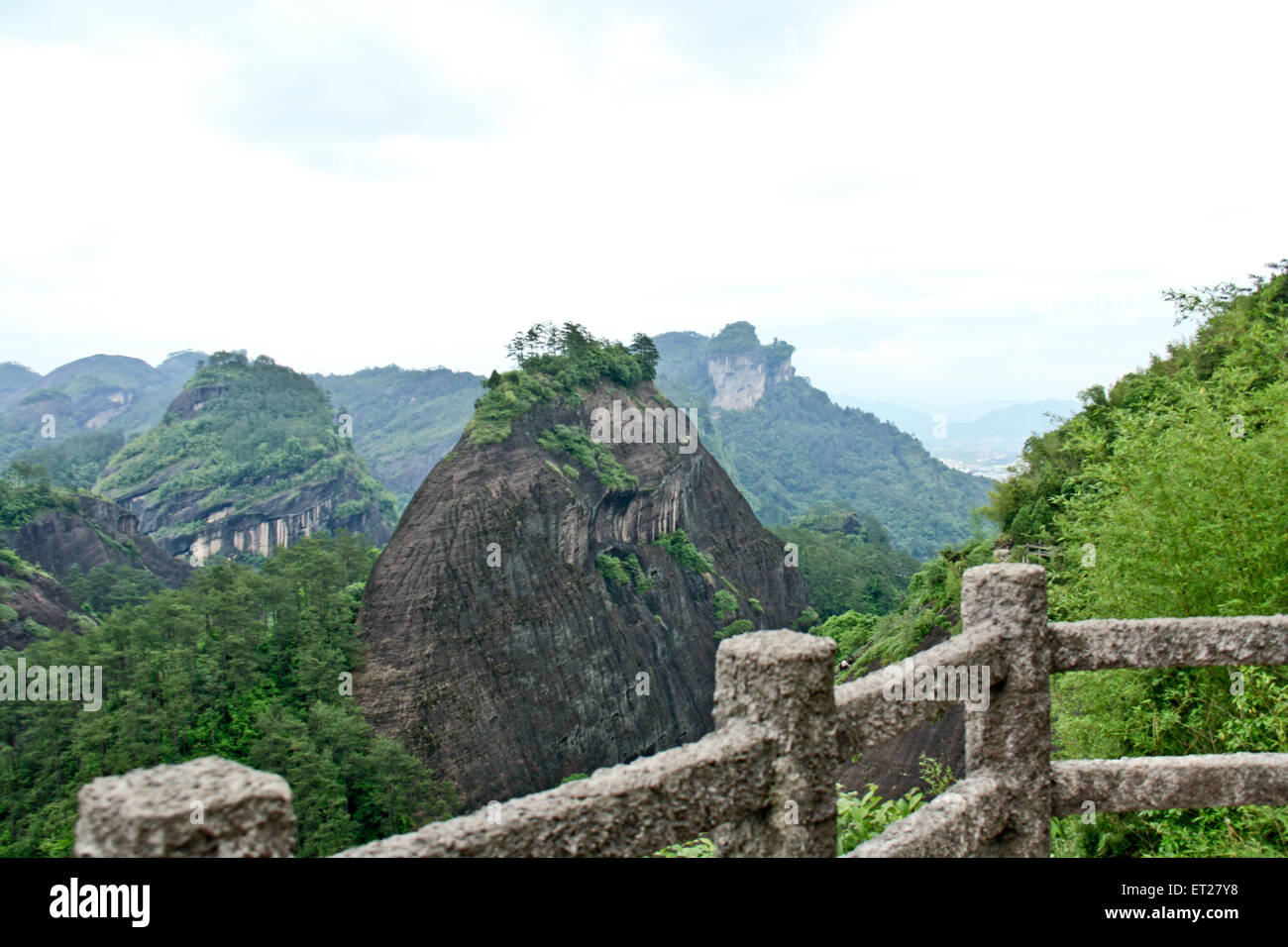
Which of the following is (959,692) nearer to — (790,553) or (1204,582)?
(1204,582)

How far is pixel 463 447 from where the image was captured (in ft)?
124

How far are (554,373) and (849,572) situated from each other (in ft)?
112

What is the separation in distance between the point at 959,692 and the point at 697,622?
42911 mm

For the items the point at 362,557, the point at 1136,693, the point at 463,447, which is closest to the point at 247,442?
the point at 362,557

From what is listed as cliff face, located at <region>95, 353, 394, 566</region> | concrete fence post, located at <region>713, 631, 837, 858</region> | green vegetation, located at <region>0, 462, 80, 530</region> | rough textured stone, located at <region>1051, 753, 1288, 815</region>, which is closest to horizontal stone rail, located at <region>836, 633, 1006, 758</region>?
concrete fence post, located at <region>713, 631, 837, 858</region>

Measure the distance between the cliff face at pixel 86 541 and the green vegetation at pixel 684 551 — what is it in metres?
43.2

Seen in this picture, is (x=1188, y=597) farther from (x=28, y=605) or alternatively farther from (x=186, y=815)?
(x=28, y=605)

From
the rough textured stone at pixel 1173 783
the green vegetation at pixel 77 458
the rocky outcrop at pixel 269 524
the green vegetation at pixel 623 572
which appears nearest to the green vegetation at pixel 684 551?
the green vegetation at pixel 623 572

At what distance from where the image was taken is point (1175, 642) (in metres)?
3.88

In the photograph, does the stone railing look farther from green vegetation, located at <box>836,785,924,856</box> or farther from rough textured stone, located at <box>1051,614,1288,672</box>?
green vegetation, located at <box>836,785,924,856</box>

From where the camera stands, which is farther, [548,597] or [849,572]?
[849,572]

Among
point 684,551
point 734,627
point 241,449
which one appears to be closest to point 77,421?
point 241,449

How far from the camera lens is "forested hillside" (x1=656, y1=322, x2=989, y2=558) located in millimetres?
137625
